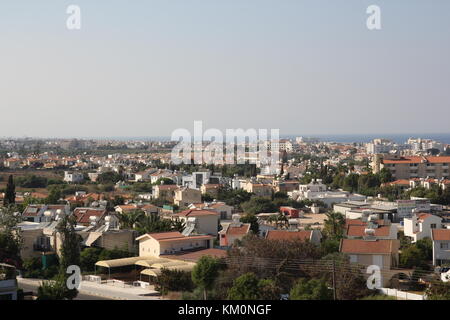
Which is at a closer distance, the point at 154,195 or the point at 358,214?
the point at 358,214

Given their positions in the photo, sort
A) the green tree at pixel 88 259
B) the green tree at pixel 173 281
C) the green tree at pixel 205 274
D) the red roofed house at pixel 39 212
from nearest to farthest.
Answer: the green tree at pixel 205 274
the green tree at pixel 173 281
the green tree at pixel 88 259
the red roofed house at pixel 39 212

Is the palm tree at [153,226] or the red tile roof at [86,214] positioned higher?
the palm tree at [153,226]

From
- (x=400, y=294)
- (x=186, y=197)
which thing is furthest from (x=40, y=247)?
(x=186, y=197)

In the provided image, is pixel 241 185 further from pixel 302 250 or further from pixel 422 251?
pixel 302 250

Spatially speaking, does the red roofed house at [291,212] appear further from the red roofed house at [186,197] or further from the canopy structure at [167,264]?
the canopy structure at [167,264]

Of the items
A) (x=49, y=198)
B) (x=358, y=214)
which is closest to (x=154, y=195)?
(x=49, y=198)

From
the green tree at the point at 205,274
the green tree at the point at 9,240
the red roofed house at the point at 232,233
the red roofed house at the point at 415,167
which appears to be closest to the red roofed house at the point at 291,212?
the red roofed house at the point at 232,233
